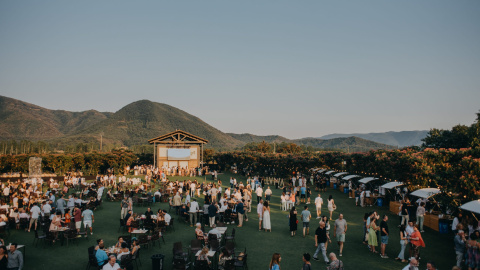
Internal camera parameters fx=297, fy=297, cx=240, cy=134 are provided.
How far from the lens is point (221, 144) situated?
6457 inches

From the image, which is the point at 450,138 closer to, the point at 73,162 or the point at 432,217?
the point at 432,217

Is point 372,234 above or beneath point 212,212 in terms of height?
beneath

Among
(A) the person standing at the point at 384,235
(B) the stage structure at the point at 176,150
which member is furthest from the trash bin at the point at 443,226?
(B) the stage structure at the point at 176,150

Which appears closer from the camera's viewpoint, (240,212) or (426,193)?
(240,212)

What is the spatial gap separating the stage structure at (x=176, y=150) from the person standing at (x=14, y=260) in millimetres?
33681

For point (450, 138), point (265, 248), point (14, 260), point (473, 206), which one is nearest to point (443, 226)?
point (473, 206)

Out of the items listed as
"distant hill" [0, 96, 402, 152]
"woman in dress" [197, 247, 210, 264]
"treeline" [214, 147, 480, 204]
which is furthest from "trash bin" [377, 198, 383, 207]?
"distant hill" [0, 96, 402, 152]

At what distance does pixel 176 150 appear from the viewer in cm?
4356

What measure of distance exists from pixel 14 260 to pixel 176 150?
3444 centimetres

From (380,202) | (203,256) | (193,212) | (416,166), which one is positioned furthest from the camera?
(380,202)

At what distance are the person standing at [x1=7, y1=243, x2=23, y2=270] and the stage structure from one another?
33.7 m

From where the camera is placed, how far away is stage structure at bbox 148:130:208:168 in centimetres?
4338

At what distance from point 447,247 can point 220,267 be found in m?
10.3

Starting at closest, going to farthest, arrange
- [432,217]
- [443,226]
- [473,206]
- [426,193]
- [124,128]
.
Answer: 1. [473,206]
2. [443,226]
3. [432,217]
4. [426,193]
5. [124,128]
